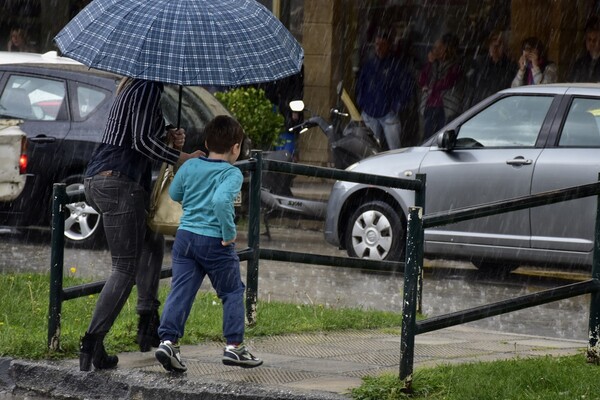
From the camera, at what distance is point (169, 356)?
674cm

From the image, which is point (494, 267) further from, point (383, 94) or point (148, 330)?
point (148, 330)

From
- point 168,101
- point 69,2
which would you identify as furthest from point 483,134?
point 69,2

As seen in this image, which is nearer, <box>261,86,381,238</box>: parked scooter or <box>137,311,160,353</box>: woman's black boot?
<box>137,311,160,353</box>: woman's black boot

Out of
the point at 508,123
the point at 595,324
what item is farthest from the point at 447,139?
the point at 595,324

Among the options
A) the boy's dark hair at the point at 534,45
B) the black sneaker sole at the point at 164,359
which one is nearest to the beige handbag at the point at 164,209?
the black sneaker sole at the point at 164,359

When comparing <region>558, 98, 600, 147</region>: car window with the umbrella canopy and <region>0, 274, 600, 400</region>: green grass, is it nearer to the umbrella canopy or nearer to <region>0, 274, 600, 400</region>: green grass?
<region>0, 274, 600, 400</region>: green grass

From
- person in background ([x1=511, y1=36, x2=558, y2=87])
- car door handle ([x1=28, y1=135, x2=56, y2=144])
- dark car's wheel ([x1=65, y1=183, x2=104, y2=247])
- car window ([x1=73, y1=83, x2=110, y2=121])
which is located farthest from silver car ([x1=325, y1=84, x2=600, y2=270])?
person in background ([x1=511, y1=36, x2=558, y2=87])

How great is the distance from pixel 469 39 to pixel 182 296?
1441cm

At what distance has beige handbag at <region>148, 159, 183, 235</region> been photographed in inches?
277

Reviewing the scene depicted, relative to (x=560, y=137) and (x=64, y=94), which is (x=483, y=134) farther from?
(x=64, y=94)

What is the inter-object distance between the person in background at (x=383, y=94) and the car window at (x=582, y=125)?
6.11m

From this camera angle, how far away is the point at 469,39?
813 inches

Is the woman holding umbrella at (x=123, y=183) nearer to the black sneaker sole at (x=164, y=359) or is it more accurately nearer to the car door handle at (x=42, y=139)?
the black sneaker sole at (x=164, y=359)

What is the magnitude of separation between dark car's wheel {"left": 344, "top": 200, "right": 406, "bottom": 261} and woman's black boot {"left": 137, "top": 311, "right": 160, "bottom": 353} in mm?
5244
